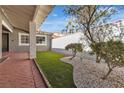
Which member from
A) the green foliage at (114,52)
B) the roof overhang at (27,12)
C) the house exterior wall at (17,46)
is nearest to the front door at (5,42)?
the house exterior wall at (17,46)

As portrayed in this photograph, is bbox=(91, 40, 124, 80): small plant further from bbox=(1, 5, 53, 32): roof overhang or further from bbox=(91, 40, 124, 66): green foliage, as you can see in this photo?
bbox=(1, 5, 53, 32): roof overhang

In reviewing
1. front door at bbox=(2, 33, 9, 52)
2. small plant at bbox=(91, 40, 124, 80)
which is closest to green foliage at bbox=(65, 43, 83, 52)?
small plant at bbox=(91, 40, 124, 80)

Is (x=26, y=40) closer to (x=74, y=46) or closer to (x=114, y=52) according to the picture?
(x=74, y=46)

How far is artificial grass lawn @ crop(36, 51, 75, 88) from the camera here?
5.66m

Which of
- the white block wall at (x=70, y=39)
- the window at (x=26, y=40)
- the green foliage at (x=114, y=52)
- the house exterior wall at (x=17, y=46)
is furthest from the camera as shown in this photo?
the window at (x=26, y=40)

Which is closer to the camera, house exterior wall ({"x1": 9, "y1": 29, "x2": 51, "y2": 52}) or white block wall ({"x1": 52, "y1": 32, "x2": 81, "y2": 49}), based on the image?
white block wall ({"x1": 52, "y1": 32, "x2": 81, "y2": 49})

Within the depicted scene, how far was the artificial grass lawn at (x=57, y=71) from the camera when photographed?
5660 mm

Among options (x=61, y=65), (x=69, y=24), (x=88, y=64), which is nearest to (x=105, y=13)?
(x=69, y=24)

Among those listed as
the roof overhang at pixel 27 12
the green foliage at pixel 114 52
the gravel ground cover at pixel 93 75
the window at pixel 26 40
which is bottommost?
Answer: the gravel ground cover at pixel 93 75

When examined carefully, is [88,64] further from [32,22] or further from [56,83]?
[32,22]

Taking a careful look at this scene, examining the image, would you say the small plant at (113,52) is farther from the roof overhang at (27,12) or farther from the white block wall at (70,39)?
the roof overhang at (27,12)

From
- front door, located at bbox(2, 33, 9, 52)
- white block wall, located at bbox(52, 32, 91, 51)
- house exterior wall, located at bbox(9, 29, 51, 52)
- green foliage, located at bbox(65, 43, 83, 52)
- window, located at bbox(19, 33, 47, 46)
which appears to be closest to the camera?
white block wall, located at bbox(52, 32, 91, 51)

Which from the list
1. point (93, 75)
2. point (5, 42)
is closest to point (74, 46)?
point (93, 75)

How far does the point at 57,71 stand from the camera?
7.19 m
